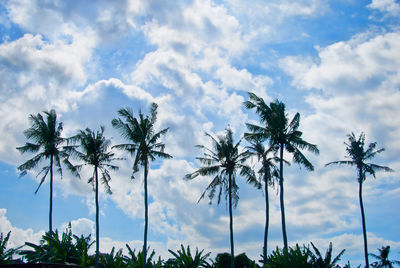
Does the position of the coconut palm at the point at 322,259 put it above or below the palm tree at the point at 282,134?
below

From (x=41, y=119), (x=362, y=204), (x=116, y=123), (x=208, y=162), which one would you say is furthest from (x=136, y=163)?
(x=362, y=204)

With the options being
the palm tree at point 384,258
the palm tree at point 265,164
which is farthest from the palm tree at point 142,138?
the palm tree at point 384,258

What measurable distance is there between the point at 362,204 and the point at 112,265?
22.2m

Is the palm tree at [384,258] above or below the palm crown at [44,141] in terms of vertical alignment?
below

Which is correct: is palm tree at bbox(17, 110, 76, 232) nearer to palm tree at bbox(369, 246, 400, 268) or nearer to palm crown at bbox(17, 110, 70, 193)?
palm crown at bbox(17, 110, 70, 193)

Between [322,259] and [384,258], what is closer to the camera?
[322,259]

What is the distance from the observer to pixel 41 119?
3584 cm

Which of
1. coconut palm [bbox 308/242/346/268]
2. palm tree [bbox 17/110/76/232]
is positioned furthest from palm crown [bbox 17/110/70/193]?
coconut palm [bbox 308/242/346/268]

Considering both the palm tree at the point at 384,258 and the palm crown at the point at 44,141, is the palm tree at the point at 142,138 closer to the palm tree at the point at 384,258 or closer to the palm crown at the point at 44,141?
the palm crown at the point at 44,141

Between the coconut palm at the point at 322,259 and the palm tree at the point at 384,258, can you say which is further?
the palm tree at the point at 384,258

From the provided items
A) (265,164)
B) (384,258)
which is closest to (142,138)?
(265,164)

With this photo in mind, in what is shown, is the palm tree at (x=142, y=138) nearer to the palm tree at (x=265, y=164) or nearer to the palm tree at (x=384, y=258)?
the palm tree at (x=265, y=164)

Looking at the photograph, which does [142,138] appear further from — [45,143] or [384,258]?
[384,258]

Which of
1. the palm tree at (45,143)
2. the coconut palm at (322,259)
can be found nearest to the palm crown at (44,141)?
the palm tree at (45,143)
